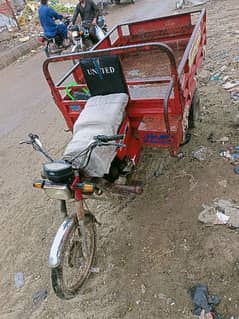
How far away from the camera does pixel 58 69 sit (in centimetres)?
796

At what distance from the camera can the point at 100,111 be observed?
9.22ft

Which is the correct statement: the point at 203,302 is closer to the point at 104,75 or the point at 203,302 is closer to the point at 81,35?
the point at 104,75

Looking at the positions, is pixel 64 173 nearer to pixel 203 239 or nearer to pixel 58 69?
pixel 203 239

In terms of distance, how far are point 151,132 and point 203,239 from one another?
1108mm

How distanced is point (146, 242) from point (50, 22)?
6.95 metres

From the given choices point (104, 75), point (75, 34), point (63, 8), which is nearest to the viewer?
point (104, 75)

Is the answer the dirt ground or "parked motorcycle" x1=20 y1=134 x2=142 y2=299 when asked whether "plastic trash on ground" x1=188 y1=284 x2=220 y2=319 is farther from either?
"parked motorcycle" x1=20 y1=134 x2=142 y2=299

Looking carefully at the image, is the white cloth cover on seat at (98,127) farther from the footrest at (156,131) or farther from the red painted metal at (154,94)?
the footrest at (156,131)

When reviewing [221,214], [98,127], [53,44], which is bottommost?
[221,214]

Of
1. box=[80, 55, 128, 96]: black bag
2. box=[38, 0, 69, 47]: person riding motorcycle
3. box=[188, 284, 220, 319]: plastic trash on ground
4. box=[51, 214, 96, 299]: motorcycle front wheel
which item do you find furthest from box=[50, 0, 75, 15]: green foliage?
box=[188, 284, 220, 319]: plastic trash on ground

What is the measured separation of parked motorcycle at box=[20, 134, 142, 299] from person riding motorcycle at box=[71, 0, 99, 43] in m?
5.61

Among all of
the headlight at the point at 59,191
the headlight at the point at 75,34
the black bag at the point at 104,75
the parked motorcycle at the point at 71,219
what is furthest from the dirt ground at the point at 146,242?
the headlight at the point at 75,34

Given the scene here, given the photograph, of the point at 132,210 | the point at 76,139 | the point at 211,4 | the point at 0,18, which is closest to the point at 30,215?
the point at 132,210

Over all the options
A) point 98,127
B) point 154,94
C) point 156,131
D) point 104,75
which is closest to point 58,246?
point 98,127
